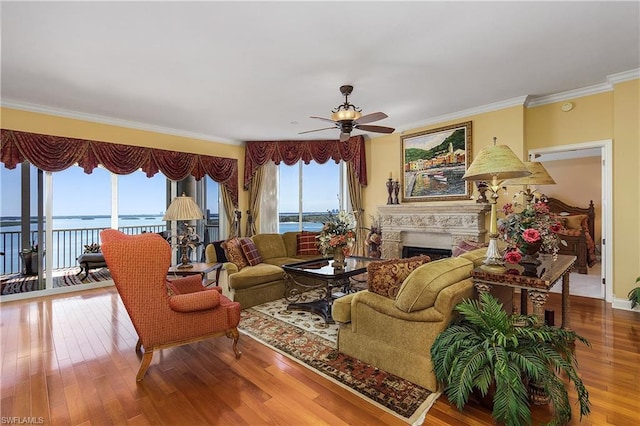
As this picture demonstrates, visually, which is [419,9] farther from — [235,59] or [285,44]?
[235,59]

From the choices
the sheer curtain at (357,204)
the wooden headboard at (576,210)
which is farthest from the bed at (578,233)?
the sheer curtain at (357,204)

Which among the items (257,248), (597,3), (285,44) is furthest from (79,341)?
(597,3)

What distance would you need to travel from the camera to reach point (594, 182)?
735 cm

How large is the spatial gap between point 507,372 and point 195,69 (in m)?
4.02

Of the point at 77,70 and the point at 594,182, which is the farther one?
the point at 594,182

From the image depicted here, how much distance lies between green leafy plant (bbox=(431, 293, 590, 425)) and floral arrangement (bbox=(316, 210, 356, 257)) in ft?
6.26

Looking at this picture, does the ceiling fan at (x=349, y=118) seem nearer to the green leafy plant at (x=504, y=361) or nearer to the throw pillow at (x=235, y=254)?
the throw pillow at (x=235, y=254)

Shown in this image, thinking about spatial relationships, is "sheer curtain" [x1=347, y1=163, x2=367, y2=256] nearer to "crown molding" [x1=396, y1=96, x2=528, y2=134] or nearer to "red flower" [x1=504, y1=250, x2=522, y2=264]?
"crown molding" [x1=396, y1=96, x2=528, y2=134]

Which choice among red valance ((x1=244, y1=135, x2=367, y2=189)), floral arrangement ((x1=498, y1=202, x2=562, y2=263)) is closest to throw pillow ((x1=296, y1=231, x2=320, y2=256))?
red valance ((x1=244, y1=135, x2=367, y2=189))

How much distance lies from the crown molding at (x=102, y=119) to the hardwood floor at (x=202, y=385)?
3.27 metres

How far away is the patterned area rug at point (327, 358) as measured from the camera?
6.70 feet

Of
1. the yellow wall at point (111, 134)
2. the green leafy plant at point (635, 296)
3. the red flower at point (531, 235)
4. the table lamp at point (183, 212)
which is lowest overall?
the green leafy plant at point (635, 296)

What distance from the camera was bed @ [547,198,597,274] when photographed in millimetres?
6208

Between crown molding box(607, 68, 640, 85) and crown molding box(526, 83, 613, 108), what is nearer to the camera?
crown molding box(607, 68, 640, 85)
